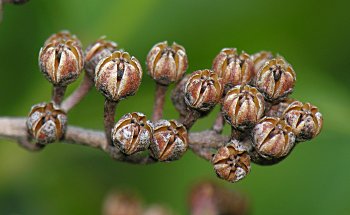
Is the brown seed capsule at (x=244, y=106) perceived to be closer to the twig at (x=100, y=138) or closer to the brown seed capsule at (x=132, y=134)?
the twig at (x=100, y=138)

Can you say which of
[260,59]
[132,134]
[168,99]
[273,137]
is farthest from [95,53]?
[168,99]

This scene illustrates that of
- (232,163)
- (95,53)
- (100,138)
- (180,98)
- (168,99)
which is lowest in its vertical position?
(168,99)

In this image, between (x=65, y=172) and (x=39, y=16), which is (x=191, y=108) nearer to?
(x=65, y=172)

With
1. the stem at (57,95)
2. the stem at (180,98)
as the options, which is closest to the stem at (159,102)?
the stem at (180,98)

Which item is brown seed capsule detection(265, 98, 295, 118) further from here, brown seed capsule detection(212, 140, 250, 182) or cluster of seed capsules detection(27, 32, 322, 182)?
brown seed capsule detection(212, 140, 250, 182)

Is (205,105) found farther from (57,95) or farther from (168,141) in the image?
(57,95)

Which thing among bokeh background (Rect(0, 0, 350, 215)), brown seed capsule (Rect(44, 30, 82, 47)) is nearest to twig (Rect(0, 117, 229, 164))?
brown seed capsule (Rect(44, 30, 82, 47))
